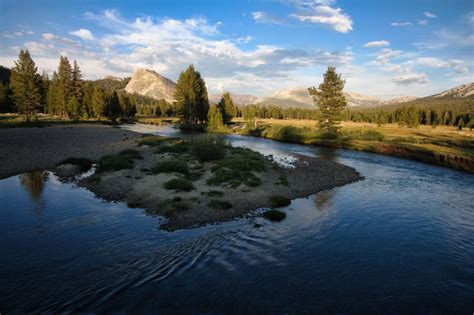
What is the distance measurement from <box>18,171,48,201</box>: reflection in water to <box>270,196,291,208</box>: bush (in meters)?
18.3

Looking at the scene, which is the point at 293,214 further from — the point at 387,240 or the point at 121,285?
the point at 121,285

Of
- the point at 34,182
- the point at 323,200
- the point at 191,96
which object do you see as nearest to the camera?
the point at 323,200

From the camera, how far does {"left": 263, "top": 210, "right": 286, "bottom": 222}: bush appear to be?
1960 cm

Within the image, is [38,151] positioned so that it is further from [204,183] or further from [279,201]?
[279,201]

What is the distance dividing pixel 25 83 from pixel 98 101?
2800 cm

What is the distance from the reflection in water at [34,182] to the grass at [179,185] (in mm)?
9904

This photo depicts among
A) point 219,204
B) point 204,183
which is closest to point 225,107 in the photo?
point 204,183

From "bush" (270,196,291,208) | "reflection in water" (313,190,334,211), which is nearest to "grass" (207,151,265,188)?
"bush" (270,196,291,208)

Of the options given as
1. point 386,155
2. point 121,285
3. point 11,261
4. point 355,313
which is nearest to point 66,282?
point 121,285

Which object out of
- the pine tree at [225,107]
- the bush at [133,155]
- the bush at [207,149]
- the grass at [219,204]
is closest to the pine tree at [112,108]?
the pine tree at [225,107]

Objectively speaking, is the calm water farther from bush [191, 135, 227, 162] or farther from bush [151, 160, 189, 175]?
bush [191, 135, 227, 162]

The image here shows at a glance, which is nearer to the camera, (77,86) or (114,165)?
Result: (114,165)

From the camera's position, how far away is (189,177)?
28.0m

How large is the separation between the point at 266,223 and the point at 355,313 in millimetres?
8804
